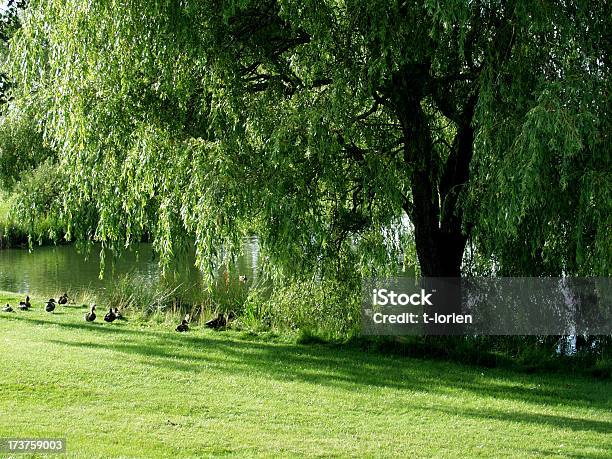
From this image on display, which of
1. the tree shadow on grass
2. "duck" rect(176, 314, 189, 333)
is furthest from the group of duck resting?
the tree shadow on grass

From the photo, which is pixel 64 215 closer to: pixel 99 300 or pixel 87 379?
pixel 87 379

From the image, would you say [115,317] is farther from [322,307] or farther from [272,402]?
[272,402]

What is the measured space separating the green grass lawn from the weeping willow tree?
4.18ft

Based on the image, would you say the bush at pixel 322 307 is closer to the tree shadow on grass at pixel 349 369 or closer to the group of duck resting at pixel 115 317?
the tree shadow on grass at pixel 349 369

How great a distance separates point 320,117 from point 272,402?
2.73 meters

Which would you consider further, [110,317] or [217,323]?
[217,323]

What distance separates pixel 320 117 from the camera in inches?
295

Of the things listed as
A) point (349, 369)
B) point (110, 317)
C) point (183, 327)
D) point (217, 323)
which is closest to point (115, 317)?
point (110, 317)

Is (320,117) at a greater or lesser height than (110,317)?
greater

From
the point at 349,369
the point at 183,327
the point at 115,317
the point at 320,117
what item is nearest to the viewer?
the point at 320,117

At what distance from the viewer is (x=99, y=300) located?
49.0 feet

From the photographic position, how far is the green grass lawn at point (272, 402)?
562 cm

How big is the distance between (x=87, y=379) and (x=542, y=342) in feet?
19.2

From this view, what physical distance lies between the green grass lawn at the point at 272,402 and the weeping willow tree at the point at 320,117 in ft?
4.18
